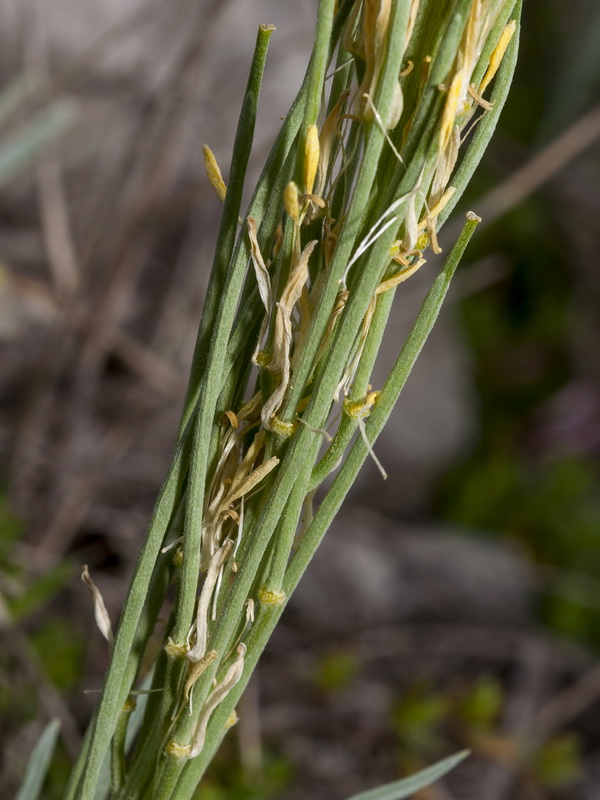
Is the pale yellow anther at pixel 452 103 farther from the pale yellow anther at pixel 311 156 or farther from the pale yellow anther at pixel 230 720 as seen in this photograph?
the pale yellow anther at pixel 230 720

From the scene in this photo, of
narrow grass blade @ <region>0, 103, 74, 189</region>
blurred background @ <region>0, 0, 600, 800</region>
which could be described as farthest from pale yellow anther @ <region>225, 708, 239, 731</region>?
narrow grass blade @ <region>0, 103, 74, 189</region>

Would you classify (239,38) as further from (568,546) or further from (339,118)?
(339,118)

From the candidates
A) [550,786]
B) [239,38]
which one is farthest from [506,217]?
[550,786]

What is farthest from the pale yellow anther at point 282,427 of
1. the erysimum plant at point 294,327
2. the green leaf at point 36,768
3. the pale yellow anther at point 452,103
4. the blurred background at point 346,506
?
the blurred background at point 346,506

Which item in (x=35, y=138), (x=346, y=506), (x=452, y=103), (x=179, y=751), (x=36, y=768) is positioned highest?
(x=452, y=103)

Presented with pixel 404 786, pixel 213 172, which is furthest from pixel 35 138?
pixel 404 786

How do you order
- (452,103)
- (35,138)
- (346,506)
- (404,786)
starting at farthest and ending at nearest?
(346,506), (35,138), (404,786), (452,103)

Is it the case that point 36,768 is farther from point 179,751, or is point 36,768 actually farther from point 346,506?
point 346,506
